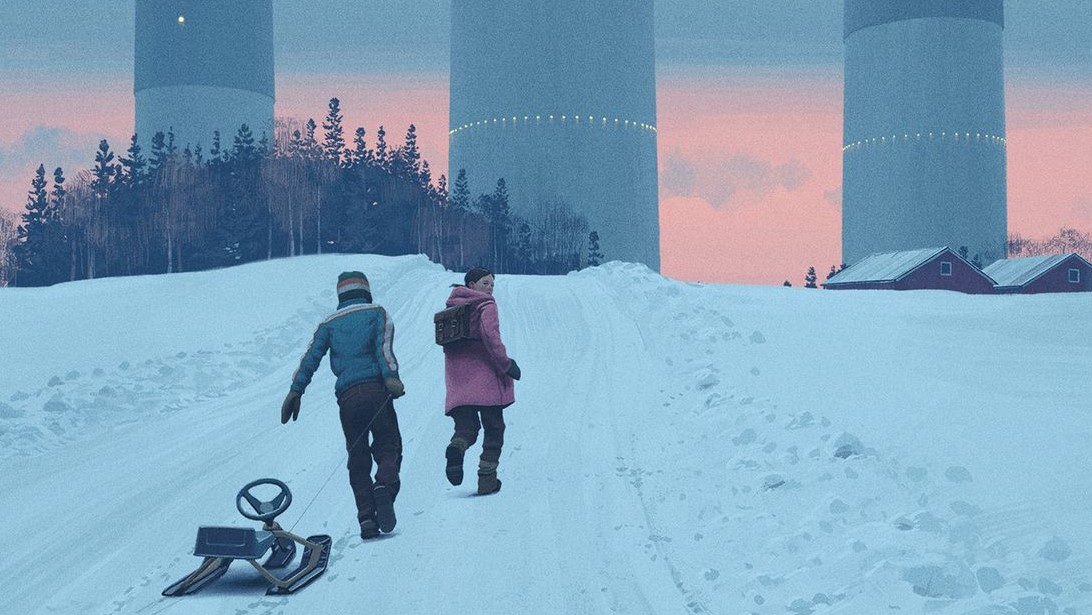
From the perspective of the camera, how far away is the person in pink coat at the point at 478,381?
32.5 feet

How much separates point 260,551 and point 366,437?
170 centimetres

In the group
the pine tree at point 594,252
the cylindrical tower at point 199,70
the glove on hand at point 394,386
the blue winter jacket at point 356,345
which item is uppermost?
the cylindrical tower at point 199,70

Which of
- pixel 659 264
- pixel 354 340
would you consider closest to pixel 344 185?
pixel 659 264

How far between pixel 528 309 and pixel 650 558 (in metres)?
16.3

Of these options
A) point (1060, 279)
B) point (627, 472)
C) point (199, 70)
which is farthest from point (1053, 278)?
point (199, 70)

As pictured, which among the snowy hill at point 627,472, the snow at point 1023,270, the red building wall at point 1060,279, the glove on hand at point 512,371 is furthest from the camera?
the snow at point 1023,270

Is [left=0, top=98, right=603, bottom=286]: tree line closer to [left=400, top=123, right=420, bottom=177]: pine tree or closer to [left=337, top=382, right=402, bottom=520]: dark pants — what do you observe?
[left=400, top=123, right=420, bottom=177]: pine tree

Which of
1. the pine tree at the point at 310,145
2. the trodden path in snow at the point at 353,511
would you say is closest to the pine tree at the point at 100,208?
the pine tree at the point at 310,145

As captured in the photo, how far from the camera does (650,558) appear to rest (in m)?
7.82

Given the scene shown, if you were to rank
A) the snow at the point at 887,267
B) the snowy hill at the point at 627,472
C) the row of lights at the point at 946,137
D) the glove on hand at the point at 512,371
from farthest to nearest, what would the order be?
the row of lights at the point at 946,137 < the snow at the point at 887,267 < the glove on hand at the point at 512,371 < the snowy hill at the point at 627,472

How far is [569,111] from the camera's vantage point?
4469 inches

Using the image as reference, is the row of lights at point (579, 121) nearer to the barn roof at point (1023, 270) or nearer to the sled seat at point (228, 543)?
the barn roof at point (1023, 270)

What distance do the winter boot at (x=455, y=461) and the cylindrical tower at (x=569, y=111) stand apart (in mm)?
103636

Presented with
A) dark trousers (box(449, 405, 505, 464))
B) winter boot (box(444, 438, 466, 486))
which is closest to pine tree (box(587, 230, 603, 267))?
dark trousers (box(449, 405, 505, 464))
